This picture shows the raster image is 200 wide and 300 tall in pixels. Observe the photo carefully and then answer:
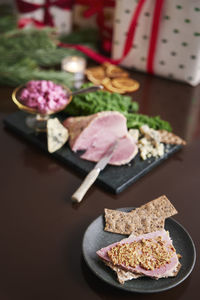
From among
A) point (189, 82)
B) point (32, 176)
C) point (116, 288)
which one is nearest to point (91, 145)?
point (32, 176)

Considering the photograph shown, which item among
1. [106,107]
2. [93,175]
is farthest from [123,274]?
[106,107]

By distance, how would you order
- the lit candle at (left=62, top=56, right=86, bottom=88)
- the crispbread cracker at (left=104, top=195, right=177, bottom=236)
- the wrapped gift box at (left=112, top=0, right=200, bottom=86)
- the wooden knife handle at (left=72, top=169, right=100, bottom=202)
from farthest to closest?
the lit candle at (left=62, top=56, right=86, bottom=88)
the wrapped gift box at (left=112, top=0, right=200, bottom=86)
the wooden knife handle at (left=72, top=169, right=100, bottom=202)
the crispbread cracker at (left=104, top=195, right=177, bottom=236)

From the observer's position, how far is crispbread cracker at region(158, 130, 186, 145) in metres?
1.08

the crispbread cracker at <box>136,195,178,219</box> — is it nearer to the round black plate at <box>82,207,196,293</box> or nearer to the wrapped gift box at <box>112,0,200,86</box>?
the round black plate at <box>82,207,196,293</box>

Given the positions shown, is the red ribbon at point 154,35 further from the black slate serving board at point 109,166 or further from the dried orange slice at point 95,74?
the black slate serving board at point 109,166

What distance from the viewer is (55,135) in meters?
1.05

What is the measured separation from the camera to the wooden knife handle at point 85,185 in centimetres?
88

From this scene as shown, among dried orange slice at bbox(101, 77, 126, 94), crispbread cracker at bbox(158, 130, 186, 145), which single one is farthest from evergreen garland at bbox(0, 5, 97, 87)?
crispbread cracker at bbox(158, 130, 186, 145)

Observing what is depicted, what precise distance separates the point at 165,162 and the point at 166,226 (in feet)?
0.96

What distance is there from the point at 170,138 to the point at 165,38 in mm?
485

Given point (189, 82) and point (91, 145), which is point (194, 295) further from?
point (189, 82)

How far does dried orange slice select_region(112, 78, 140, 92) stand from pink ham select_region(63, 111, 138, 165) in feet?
1.33

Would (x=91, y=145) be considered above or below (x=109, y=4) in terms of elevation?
below

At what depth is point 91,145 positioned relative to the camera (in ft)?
3.42
